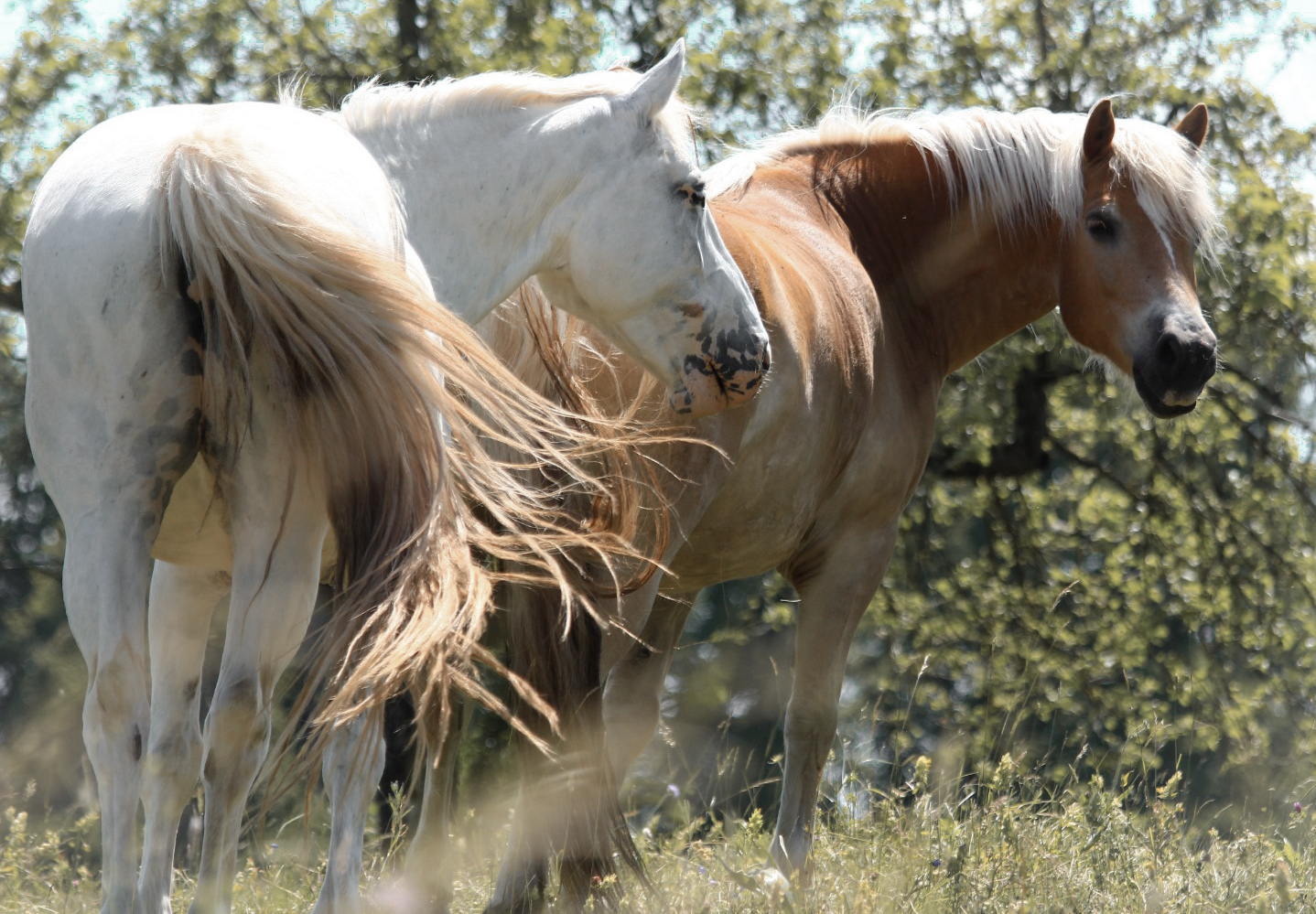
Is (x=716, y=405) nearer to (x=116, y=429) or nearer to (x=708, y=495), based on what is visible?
(x=708, y=495)

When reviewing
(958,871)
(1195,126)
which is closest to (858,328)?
(958,871)

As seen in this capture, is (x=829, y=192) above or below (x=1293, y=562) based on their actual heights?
above

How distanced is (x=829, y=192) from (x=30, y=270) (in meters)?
2.85

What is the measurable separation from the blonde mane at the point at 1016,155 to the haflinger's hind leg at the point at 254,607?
239 centimetres

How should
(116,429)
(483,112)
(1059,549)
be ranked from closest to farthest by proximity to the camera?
1. (116,429)
2. (483,112)
3. (1059,549)

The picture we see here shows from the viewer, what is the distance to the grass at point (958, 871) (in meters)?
3.16

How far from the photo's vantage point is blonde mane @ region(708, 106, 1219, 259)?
432 cm

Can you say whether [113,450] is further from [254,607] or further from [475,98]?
[475,98]

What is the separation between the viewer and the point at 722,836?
15.2 ft

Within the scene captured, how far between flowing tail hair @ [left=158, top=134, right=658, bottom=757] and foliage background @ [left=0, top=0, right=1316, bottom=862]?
485cm

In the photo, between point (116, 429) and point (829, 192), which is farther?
point (829, 192)

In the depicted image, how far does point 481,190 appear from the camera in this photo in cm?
291

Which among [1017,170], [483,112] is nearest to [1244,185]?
[1017,170]

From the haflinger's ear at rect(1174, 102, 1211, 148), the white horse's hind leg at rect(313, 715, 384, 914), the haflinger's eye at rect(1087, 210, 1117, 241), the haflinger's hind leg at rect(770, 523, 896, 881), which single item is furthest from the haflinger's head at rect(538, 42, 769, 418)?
the haflinger's ear at rect(1174, 102, 1211, 148)
